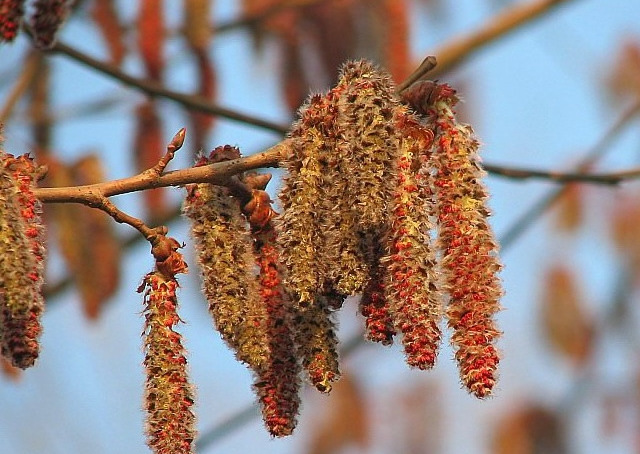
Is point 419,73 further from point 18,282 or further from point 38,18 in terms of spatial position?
point 18,282

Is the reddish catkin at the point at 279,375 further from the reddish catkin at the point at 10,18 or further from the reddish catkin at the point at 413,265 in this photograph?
the reddish catkin at the point at 10,18

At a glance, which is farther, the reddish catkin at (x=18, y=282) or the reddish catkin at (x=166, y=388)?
the reddish catkin at (x=166, y=388)

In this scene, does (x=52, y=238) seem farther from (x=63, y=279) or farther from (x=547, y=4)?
(x=547, y=4)

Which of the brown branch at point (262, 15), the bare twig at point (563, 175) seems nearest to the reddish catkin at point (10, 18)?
the bare twig at point (563, 175)

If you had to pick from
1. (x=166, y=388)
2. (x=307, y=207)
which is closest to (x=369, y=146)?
(x=307, y=207)

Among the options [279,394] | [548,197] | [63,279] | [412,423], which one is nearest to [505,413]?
[412,423]
